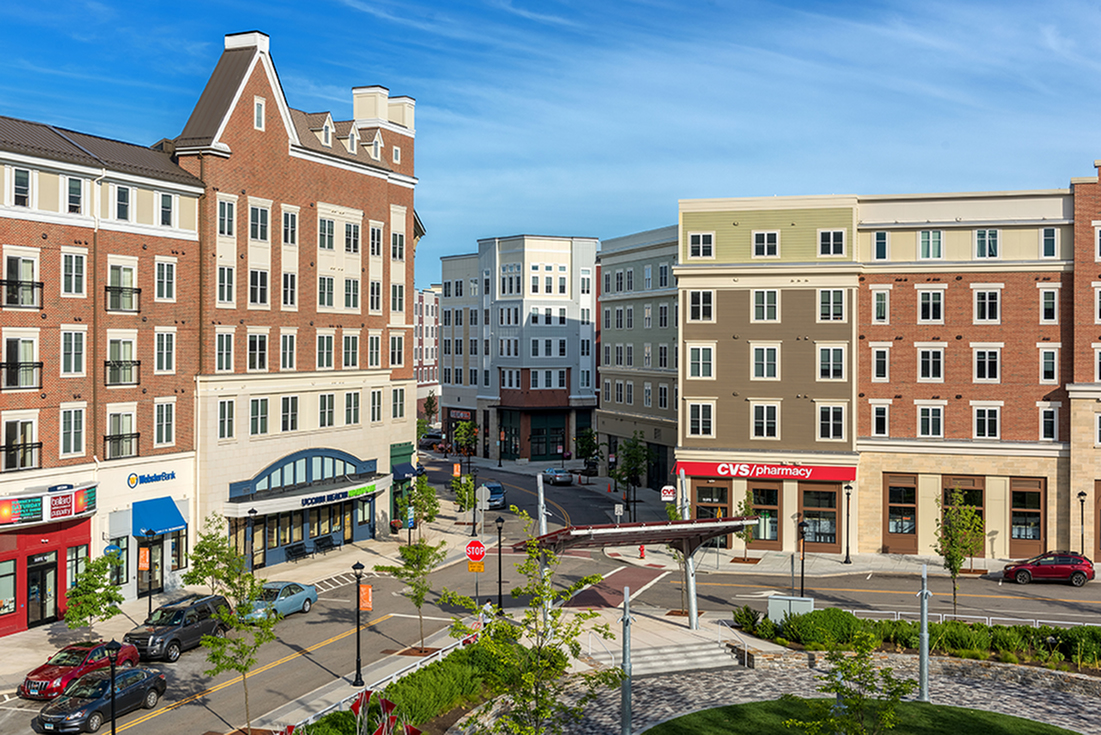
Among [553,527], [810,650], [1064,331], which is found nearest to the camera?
[810,650]

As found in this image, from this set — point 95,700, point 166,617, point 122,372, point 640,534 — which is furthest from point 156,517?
point 640,534

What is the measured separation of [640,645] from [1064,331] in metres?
32.9

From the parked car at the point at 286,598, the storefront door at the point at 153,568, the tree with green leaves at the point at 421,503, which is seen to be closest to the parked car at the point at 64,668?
the parked car at the point at 286,598

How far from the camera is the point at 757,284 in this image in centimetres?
5541

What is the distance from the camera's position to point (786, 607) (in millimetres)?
37375

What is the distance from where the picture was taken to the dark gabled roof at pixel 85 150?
39156 millimetres

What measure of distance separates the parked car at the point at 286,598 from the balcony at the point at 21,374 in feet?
41.6

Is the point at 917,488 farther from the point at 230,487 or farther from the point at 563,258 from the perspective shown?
the point at 563,258

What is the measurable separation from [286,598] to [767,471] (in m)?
27.9

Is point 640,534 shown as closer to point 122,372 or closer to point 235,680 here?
point 235,680

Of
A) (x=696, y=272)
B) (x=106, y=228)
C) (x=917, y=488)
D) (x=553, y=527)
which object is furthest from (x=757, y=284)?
(x=106, y=228)

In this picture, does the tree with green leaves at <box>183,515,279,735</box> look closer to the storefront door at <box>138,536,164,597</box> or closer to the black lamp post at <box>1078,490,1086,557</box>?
the storefront door at <box>138,536,164,597</box>

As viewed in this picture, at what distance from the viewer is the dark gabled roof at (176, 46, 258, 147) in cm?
4731

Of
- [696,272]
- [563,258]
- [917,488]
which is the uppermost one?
[563,258]
